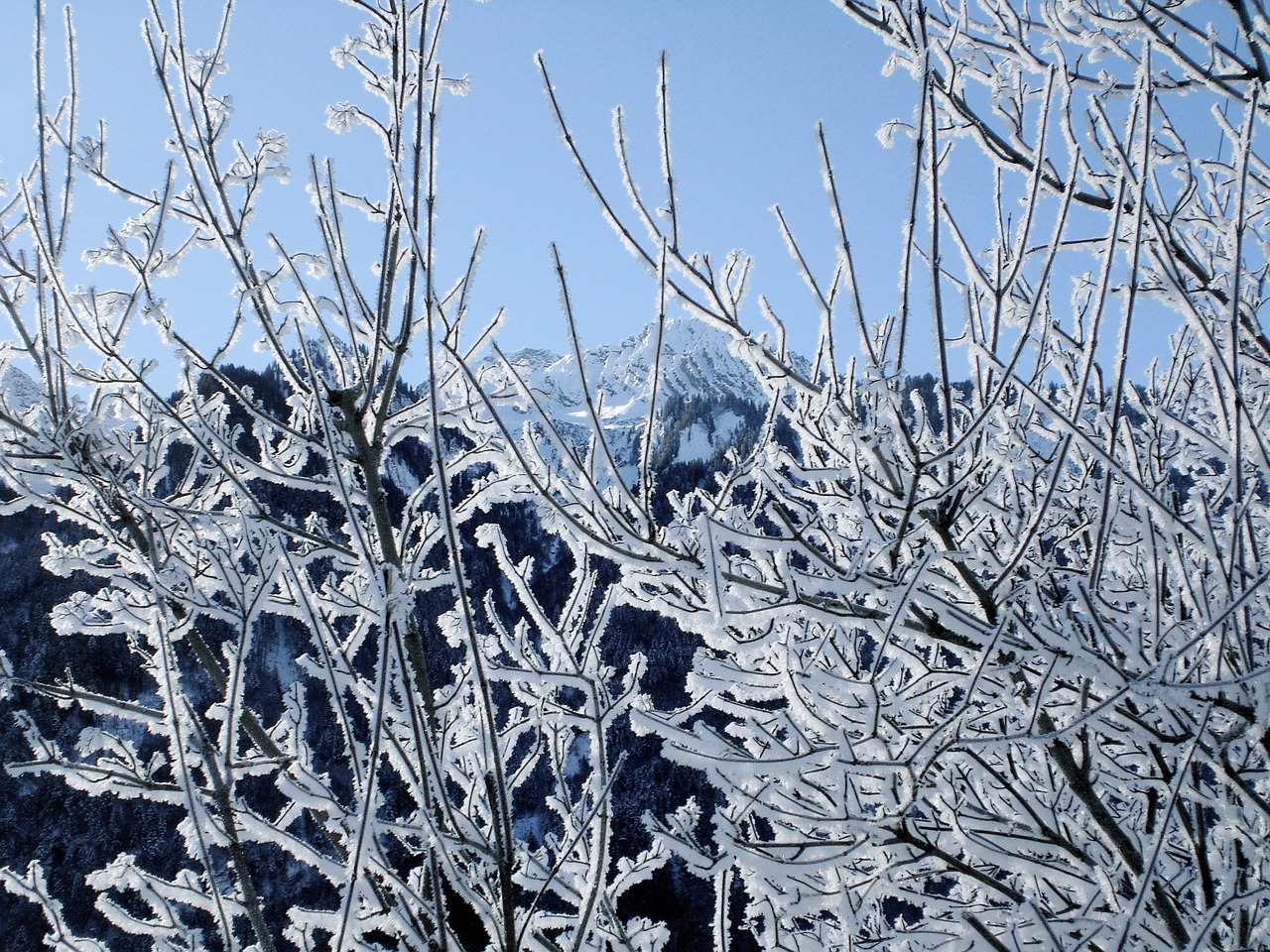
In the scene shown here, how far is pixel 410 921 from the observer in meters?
1.59

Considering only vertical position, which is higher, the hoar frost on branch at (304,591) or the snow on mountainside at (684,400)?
the snow on mountainside at (684,400)

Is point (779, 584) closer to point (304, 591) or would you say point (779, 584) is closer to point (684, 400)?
point (304, 591)

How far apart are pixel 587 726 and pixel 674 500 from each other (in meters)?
0.73

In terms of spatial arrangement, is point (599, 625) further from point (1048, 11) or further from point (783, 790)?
point (1048, 11)

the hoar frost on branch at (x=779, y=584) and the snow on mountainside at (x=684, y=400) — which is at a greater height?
the snow on mountainside at (x=684, y=400)

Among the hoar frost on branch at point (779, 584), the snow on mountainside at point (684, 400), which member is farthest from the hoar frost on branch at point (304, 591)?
the snow on mountainside at point (684, 400)

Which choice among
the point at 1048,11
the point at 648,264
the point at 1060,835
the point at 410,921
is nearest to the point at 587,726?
the point at 410,921

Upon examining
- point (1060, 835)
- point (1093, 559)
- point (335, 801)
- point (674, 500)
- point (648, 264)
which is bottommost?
point (335, 801)

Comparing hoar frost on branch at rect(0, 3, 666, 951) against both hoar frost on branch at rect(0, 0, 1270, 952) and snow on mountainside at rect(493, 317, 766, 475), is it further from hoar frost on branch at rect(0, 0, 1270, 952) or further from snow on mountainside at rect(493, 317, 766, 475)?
snow on mountainside at rect(493, 317, 766, 475)

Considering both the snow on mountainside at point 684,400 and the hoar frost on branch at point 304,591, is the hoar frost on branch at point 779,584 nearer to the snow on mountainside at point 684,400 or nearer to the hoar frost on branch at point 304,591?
the hoar frost on branch at point 304,591

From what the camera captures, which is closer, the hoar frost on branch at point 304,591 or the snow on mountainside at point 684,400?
the hoar frost on branch at point 304,591

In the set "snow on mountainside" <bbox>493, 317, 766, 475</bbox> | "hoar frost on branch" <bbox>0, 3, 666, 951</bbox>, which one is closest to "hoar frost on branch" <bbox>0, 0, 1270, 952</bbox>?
"hoar frost on branch" <bbox>0, 3, 666, 951</bbox>

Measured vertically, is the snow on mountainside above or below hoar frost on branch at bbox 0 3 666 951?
above

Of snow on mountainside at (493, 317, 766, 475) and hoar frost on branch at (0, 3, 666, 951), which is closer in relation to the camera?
hoar frost on branch at (0, 3, 666, 951)
